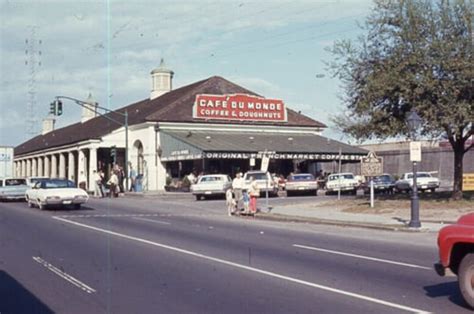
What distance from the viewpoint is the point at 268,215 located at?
2983 cm

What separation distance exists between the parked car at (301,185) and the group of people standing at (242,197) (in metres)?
17.2

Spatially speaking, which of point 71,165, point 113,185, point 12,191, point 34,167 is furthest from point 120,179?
point 34,167

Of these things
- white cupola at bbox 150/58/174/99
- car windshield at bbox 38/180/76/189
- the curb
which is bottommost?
the curb

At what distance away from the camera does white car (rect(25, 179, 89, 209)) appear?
105 feet

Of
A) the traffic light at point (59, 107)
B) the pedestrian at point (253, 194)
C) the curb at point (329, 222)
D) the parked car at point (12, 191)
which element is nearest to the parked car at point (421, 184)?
the pedestrian at point (253, 194)

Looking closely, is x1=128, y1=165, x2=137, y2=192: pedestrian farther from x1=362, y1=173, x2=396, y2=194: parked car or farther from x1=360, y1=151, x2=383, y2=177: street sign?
x1=360, y1=151, x2=383, y2=177: street sign

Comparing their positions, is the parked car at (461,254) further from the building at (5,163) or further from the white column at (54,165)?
the white column at (54,165)

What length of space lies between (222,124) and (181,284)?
51678mm

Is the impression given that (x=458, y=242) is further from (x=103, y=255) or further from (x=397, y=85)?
(x=397, y=85)

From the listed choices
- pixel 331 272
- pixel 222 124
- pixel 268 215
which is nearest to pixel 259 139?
pixel 222 124

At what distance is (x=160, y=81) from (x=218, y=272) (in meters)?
64.1

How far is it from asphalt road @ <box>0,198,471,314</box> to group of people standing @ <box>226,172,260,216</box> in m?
8.50

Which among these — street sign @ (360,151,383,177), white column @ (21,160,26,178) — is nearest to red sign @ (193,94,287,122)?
street sign @ (360,151,383,177)

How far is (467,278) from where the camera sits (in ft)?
30.3
